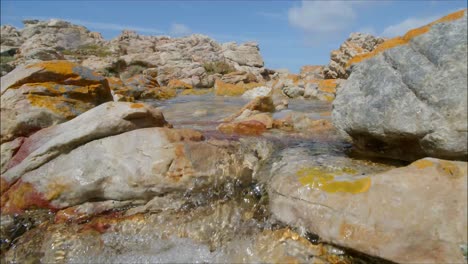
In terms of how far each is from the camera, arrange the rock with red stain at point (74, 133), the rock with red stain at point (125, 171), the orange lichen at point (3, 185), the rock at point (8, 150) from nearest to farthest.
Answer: the rock with red stain at point (125, 171), the orange lichen at point (3, 185), the rock with red stain at point (74, 133), the rock at point (8, 150)

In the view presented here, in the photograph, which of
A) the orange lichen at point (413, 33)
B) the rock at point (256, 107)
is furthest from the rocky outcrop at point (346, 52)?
the orange lichen at point (413, 33)

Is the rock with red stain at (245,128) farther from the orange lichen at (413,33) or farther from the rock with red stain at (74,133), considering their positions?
the orange lichen at (413,33)

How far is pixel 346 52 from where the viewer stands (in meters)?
31.7

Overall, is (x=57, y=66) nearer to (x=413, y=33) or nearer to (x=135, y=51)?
(x=413, y=33)

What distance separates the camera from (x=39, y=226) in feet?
17.6

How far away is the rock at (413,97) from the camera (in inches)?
175

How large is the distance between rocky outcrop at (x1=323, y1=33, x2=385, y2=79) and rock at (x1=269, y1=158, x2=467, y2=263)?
26.4 metres

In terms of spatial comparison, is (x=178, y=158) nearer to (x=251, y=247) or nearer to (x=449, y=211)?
(x=251, y=247)

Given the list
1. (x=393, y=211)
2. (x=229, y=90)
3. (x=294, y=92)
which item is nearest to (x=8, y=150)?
(x=393, y=211)

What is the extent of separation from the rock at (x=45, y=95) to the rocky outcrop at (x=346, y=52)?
24810 millimetres

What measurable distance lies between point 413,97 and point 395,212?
5.93 ft

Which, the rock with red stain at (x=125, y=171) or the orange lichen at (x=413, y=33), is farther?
the rock with red stain at (x=125, y=171)

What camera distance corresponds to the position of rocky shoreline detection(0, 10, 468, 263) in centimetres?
416

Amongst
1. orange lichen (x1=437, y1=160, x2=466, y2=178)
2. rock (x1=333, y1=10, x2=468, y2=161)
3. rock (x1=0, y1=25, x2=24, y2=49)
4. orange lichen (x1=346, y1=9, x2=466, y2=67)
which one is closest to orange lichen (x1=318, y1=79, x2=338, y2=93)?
orange lichen (x1=346, y1=9, x2=466, y2=67)
